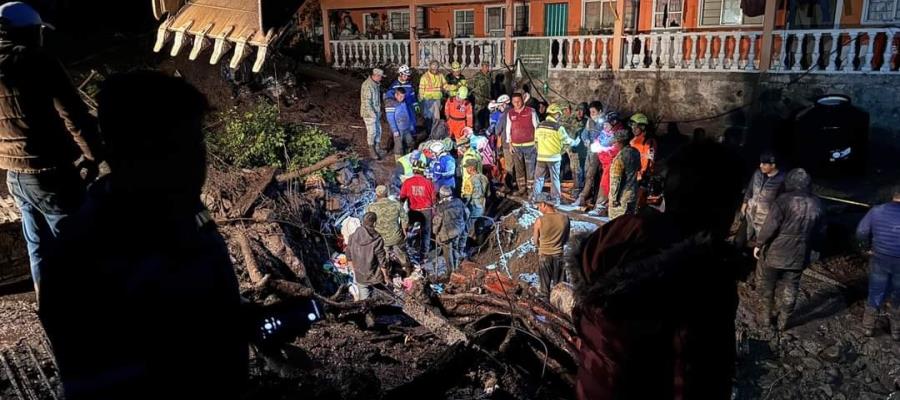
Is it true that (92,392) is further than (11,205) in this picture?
No

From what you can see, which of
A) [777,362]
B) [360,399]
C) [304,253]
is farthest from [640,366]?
[304,253]

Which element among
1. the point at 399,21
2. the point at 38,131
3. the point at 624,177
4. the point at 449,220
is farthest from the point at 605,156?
the point at 399,21

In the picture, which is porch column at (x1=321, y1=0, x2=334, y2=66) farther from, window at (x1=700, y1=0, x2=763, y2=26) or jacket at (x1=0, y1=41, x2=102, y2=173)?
jacket at (x1=0, y1=41, x2=102, y2=173)

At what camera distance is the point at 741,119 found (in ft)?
42.0

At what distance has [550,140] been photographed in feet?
32.9

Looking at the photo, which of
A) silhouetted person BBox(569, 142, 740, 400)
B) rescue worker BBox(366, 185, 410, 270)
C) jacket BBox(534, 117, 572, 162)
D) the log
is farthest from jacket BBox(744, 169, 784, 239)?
the log

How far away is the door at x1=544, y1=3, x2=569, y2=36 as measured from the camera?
18.1 metres

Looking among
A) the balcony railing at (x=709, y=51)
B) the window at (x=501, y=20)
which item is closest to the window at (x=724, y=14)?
the balcony railing at (x=709, y=51)

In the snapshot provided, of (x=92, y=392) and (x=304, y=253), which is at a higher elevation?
(x=92, y=392)

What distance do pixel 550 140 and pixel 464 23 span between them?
1206 centimetres

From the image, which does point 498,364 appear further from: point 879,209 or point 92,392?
point 879,209

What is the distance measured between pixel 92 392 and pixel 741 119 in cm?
1397

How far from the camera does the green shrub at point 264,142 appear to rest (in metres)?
10.8

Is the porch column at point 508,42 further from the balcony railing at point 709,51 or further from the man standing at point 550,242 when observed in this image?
the man standing at point 550,242
